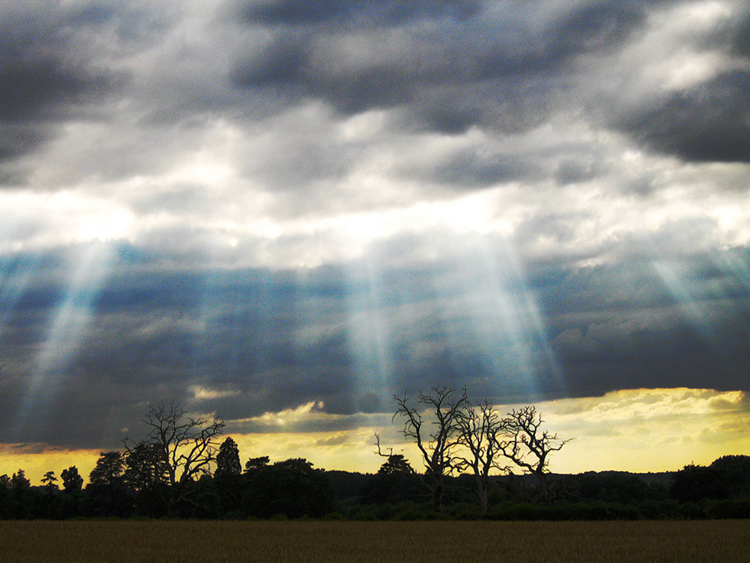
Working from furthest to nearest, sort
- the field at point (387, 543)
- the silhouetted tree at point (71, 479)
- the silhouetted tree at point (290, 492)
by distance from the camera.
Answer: the silhouetted tree at point (71, 479) < the silhouetted tree at point (290, 492) < the field at point (387, 543)

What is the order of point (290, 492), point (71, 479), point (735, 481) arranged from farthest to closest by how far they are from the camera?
point (71, 479), point (735, 481), point (290, 492)

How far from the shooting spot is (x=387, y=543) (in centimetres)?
3322

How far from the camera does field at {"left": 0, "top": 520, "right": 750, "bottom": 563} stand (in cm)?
2684

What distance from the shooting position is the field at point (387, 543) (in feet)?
88.1

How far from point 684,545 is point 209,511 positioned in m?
72.9

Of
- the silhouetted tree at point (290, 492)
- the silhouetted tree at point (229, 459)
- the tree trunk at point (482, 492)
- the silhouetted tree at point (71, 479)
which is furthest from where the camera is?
the silhouetted tree at point (71, 479)

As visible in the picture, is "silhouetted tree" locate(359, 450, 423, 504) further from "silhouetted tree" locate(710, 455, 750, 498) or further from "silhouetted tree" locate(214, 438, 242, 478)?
"silhouetted tree" locate(710, 455, 750, 498)

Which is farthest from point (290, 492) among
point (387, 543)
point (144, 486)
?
point (387, 543)

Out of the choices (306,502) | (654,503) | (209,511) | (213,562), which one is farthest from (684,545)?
(209,511)

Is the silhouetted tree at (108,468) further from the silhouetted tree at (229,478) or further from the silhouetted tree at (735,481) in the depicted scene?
the silhouetted tree at (735,481)

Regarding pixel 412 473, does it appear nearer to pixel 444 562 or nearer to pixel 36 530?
pixel 36 530

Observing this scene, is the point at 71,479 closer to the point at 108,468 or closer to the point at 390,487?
the point at 108,468

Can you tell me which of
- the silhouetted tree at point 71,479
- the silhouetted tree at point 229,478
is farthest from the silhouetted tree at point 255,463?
the silhouetted tree at point 71,479

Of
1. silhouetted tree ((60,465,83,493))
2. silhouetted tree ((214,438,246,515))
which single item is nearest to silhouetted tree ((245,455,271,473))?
silhouetted tree ((214,438,246,515))
